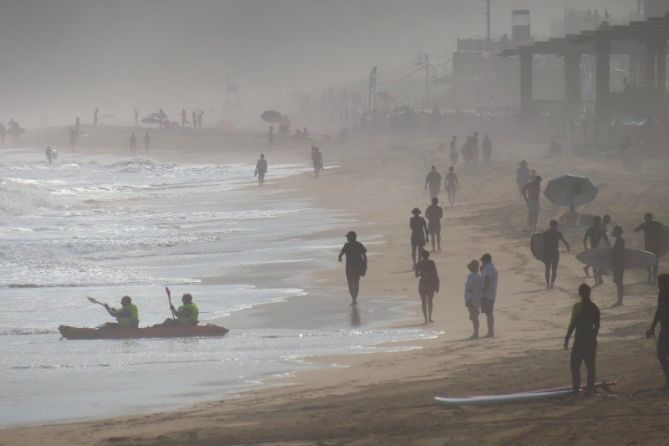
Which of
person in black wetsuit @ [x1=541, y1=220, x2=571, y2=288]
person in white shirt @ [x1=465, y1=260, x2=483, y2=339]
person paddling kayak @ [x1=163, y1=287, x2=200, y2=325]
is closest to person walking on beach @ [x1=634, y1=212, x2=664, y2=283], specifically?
person in black wetsuit @ [x1=541, y1=220, x2=571, y2=288]

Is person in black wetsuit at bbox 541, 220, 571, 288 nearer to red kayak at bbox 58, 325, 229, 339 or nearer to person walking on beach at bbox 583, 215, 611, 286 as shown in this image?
person walking on beach at bbox 583, 215, 611, 286

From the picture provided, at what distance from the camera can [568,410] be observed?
9.54m

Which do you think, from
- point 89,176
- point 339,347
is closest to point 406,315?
point 339,347

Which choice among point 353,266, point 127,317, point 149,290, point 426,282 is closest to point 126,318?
point 127,317

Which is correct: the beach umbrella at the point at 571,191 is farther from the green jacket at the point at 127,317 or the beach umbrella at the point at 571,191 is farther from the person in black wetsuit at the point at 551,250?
the green jacket at the point at 127,317

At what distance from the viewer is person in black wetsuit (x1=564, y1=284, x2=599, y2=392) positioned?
1022 cm

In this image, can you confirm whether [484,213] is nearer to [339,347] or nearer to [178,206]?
[178,206]

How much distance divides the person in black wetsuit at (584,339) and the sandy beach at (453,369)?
28 cm

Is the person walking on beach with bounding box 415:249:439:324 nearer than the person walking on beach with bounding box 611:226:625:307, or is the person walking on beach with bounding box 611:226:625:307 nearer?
the person walking on beach with bounding box 415:249:439:324

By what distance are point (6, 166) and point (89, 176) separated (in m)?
13.9

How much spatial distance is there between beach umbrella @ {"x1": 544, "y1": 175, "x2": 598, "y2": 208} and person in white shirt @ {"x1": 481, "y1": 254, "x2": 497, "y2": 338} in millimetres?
8940

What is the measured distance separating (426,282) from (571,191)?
8.54 metres

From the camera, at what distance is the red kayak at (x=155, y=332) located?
51.2 feet

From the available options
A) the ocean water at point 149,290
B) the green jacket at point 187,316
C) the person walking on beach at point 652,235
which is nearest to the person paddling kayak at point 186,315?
the green jacket at point 187,316
